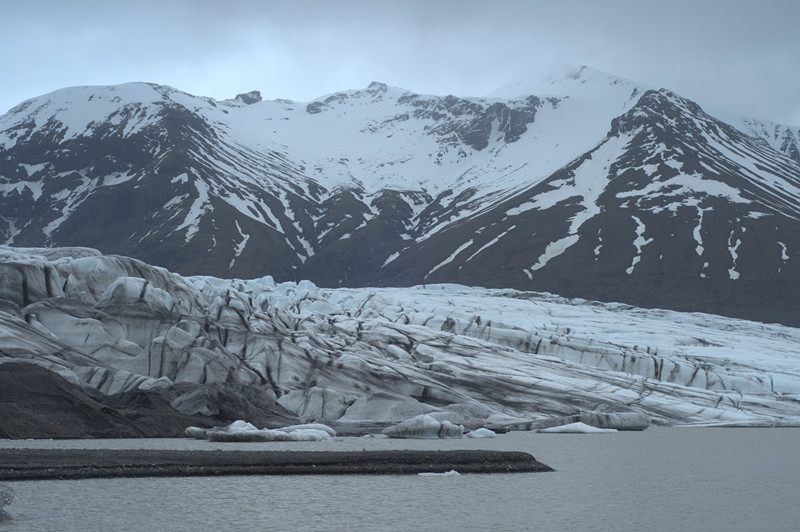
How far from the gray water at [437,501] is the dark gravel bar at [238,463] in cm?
94

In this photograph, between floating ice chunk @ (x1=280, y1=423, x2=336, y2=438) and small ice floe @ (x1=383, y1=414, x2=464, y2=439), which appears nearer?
floating ice chunk @ (x1=280, y1=423, x2=336, y2=438)

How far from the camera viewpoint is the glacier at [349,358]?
57.7 meters

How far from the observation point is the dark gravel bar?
94.4ft

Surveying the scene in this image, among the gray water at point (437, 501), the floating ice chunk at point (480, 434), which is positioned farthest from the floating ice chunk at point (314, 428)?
the gray water at point (437, 501)

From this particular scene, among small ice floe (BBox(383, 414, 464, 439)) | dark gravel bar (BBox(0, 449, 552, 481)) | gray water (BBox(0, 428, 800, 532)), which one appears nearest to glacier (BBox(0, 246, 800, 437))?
small ice floe (BBox(383, 414, 464, 439))

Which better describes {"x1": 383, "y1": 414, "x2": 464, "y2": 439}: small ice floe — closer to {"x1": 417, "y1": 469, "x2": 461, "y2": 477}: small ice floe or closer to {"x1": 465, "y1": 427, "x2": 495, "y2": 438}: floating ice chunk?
{"x1": 465, "y1": 427, "x2": 495, "y2": 438}: floating ice chunk

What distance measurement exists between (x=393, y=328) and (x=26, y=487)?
58.8 meters

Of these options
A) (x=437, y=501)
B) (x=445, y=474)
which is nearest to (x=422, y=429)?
(x=445, y=474)

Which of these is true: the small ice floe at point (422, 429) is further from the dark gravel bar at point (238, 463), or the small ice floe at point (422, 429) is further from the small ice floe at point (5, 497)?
the small ice floe at point (5, 497)

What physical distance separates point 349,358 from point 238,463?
35.2 meters

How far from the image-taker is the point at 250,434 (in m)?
43.7

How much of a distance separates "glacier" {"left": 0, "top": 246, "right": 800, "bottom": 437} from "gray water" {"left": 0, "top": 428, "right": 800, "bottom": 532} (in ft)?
58.1

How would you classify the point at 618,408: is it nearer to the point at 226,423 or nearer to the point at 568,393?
the point at 568,393

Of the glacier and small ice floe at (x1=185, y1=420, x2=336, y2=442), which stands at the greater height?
the glacier
